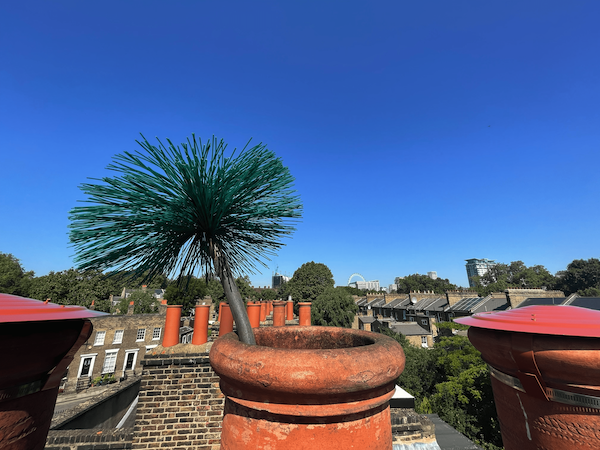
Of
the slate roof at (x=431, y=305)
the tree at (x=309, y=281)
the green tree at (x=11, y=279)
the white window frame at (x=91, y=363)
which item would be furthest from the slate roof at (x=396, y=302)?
the green tree at (x=11, y=279)

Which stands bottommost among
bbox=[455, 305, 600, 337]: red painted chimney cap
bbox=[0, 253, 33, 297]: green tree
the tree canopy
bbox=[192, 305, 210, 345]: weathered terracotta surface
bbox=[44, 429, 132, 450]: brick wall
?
the tree canopy

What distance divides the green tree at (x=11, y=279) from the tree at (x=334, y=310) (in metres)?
37.9

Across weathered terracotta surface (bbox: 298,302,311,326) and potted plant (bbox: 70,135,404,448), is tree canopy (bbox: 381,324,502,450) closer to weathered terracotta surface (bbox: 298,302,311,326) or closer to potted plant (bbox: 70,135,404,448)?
weathered terracotta surface (bbox: 298,302,311,326)

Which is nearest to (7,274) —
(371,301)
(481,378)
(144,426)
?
(144,426)

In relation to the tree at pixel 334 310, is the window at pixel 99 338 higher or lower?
lower

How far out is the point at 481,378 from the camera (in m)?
A: 15.2

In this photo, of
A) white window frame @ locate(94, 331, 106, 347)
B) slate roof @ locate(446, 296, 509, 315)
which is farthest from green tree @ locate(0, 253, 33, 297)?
slate roof @ locate(446, 296, 509, 315)

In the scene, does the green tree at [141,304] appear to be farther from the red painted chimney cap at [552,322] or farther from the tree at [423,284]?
the tree at [423,284]

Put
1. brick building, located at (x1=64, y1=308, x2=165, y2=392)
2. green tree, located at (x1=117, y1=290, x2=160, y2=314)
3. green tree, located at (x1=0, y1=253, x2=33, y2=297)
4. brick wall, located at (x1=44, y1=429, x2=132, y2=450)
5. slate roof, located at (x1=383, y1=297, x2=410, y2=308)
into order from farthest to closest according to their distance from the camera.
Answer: slate roof, located at (x1=383, y1=297, x2=410, y2=308) → green tree, located at (x1=0, y1=253, x2=33, y2=297) → green tree, located at (x1=117, y1=290, x2=160, y2=314) → brick building, located at (x1=64, y1=308, x2=165, y2=392) → brick wall, located at (x1=44, y1=429, x2=132, y2=450)

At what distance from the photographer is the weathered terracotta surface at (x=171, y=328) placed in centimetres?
476

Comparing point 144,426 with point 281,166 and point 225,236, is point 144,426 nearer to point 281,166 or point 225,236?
point 225,236

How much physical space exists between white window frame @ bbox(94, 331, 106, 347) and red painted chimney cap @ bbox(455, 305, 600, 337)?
29244 mm

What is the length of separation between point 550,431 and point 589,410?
0.72ft

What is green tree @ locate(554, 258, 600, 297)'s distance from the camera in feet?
168
